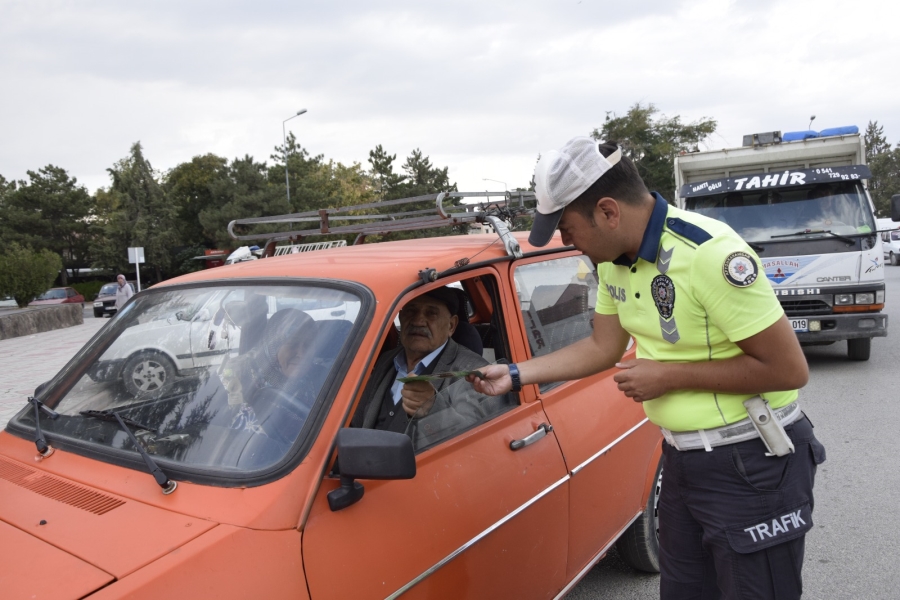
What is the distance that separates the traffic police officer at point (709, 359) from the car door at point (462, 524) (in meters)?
0.57

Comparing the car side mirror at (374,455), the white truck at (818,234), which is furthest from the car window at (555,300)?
the white truck at (818,234)

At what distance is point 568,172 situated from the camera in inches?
75.0

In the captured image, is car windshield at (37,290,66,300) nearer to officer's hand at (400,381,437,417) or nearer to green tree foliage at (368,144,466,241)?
green tree foliage at (368,144,466,241)

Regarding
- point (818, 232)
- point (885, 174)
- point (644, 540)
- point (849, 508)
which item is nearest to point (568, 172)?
point (644, 540)

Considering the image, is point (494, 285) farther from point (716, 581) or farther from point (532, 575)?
point (716, 581)

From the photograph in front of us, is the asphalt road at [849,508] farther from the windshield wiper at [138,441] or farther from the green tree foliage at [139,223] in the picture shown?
the green tree foliage at [139,223]

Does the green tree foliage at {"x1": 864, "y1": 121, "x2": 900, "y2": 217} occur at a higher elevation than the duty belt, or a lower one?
higher

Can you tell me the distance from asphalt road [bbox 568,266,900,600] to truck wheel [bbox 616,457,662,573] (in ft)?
0.41

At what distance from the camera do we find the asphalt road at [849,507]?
3.41 meters

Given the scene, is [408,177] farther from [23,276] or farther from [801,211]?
[801,211]

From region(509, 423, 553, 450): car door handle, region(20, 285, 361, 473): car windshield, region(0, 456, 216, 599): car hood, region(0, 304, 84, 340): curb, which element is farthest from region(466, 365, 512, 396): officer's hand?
region(0, 304, 84, 340): curb

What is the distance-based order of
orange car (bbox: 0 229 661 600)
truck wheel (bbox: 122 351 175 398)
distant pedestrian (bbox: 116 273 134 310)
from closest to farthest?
orange car (bbox: 0 229 661 600) < truck wheel (bbox: 122 351 175 398) < distant pedestrian (bbox: 116 273 134 310)

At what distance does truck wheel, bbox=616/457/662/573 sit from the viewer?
3305 mm

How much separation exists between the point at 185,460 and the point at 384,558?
0.66m
